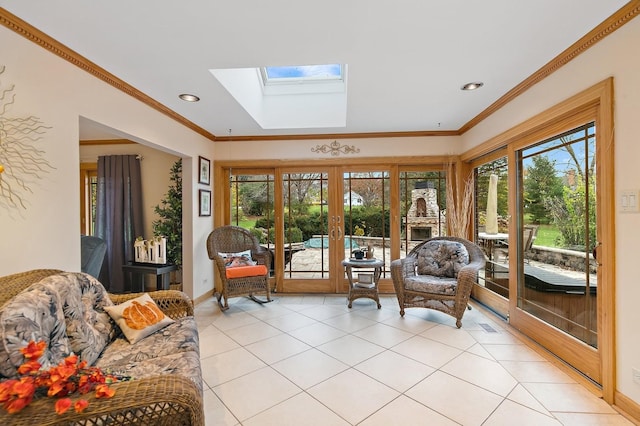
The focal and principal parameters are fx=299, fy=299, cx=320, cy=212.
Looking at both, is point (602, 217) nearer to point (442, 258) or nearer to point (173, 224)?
point (442, 258)

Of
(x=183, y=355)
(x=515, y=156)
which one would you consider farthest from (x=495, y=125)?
(x=183, y=355)

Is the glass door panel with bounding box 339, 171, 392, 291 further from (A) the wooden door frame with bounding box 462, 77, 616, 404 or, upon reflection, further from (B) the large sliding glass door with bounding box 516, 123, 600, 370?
(A) the wooden door frame with bounding box 462, 77, 616, 404

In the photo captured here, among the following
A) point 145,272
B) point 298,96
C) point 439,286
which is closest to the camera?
point 439,286

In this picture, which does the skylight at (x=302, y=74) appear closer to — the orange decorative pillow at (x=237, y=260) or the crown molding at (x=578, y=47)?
the crown molding at (x=578, y=47)

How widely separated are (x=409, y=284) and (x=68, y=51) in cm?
363

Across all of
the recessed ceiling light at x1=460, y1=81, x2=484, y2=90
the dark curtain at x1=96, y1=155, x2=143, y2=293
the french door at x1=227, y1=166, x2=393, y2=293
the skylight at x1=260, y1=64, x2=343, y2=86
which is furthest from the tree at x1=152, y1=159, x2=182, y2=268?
the recessed ceiling light at x1=460, y1=81, x2=484, y2=90

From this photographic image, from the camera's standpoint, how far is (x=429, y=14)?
5.73 ft

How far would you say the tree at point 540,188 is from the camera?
8.54ft

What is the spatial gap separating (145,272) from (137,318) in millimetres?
2067

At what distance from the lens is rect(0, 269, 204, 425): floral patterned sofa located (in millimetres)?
1062

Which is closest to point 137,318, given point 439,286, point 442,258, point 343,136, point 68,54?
point 68,54

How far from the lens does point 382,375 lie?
2230 mm

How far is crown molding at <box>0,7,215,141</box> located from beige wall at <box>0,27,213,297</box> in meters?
0.04

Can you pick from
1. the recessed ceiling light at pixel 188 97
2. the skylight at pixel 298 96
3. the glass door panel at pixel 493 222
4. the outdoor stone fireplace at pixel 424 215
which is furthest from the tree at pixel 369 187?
the recessed ceiling light at pixel 188 97
